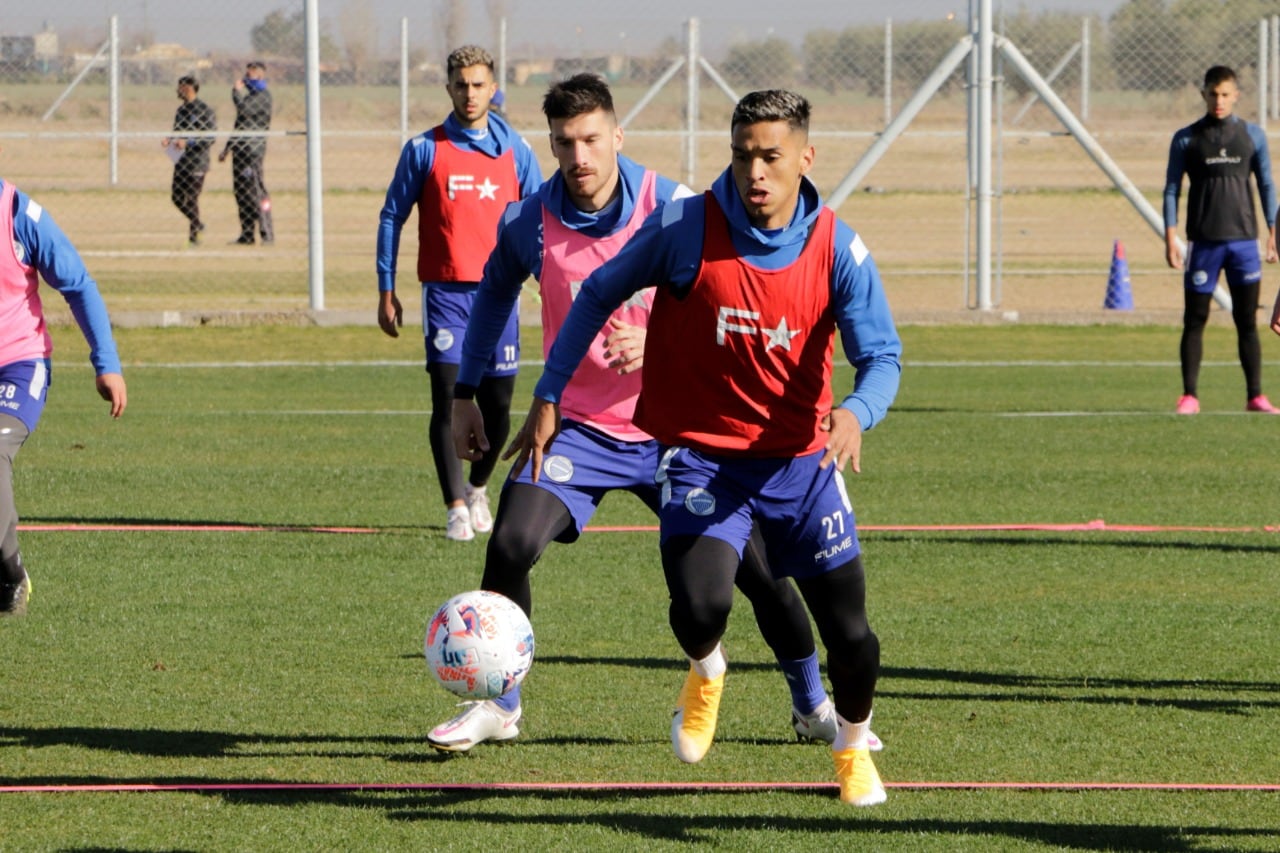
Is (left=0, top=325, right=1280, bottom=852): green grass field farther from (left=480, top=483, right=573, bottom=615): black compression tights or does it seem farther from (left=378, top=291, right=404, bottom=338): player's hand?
(left=378, top=291, right=404, bottom=338): player's hand

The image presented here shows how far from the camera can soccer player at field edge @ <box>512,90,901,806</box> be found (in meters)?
5.17

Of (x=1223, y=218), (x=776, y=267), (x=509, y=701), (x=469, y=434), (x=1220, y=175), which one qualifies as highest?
(x=1220, y=175)

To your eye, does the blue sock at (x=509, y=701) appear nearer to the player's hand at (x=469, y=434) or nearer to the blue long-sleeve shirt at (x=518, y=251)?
the player's hand at (x=469, y=434)

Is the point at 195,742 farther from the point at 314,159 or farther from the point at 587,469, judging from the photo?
the point at 314,159

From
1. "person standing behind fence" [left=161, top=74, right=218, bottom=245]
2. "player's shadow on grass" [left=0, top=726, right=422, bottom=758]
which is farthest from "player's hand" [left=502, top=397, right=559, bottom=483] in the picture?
"person standing behind fence" [left=161, top=74, right=218, bottom=245]

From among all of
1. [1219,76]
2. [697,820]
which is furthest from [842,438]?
[1219,76]

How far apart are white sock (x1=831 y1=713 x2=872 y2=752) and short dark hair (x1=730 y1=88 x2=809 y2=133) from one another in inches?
65.0

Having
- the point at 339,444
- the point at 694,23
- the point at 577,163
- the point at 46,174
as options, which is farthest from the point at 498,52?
the point at 577,163

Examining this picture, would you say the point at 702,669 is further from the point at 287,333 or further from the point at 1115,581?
the point at 287,333

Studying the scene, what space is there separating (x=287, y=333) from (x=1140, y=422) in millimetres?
8644

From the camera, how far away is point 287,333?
60.5 ft

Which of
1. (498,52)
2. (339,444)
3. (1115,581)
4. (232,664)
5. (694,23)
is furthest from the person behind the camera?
A: (498,52)

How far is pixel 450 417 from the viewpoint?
9.29 metres

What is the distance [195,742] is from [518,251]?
6.16 ft
